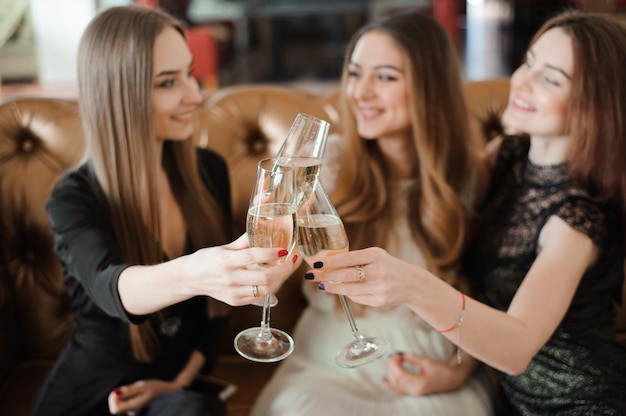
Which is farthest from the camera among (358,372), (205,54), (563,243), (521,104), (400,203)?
(205,54)

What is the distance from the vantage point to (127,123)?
1363 millimetres

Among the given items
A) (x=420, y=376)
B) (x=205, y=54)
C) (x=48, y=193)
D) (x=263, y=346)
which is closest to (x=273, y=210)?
(x=263, y=346)

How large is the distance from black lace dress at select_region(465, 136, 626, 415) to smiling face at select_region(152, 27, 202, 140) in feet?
2.36

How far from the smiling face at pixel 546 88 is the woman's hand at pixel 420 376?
53 cm

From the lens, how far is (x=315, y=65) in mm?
7152

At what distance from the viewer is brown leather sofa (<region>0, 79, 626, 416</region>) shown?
1728mm

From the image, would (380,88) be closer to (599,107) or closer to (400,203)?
(400,203)

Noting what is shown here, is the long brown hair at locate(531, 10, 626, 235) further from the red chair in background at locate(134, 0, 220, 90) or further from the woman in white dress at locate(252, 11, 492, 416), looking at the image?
the red chair in background at locate(134, 0, 220, 90)

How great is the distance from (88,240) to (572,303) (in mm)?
957

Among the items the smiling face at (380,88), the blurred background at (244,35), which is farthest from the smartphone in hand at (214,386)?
the blurred background at (244,35)

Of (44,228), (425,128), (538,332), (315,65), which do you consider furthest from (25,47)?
(538,332)

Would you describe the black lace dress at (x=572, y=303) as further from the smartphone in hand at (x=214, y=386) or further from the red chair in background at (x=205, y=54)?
the red chair in background at (x=205, y=54)

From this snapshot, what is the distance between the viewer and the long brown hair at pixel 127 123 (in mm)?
→ 1343

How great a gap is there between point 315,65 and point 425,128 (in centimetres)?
577
